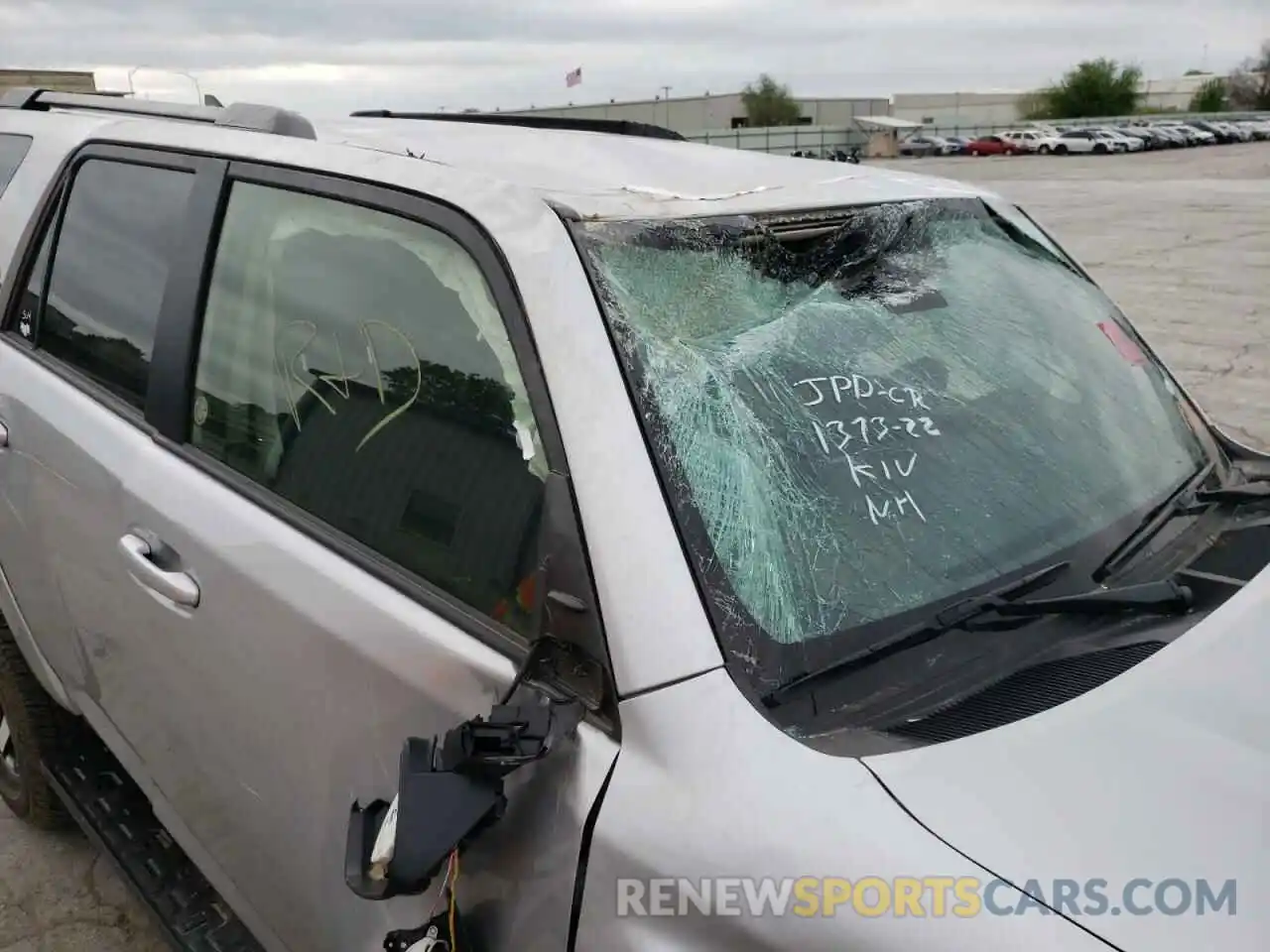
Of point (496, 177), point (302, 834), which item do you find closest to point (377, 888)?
point (302, 834)

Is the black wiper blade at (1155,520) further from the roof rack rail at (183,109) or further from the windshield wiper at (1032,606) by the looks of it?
the roof rack rail at (183,109)

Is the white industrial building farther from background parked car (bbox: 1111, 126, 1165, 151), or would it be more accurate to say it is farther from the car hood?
the car hood

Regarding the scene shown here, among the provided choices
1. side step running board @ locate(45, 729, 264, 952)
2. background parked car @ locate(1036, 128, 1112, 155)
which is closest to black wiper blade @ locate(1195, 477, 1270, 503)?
side step running board @ locate(45, 729, 264, 952)

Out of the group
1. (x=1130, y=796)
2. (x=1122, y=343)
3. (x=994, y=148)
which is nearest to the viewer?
(x=1130, y=796)

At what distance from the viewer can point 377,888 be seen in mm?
1166

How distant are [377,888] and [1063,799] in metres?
0.74

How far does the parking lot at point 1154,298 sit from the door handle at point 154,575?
117 centimetres

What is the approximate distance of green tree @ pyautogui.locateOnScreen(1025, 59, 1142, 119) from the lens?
84.4m

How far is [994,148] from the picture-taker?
56469mm

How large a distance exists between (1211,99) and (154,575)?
95.0 meters

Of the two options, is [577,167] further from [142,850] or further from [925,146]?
[925,146]

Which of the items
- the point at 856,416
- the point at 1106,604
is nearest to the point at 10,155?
the point at 856,416

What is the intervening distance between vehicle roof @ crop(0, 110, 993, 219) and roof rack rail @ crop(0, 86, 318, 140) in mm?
33

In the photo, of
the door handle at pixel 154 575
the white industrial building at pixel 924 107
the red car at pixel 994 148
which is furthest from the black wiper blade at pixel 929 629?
the white industrial building at pixel 924 107
